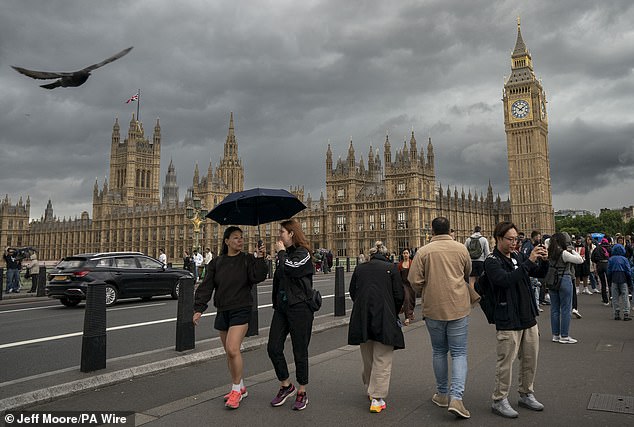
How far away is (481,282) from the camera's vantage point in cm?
520

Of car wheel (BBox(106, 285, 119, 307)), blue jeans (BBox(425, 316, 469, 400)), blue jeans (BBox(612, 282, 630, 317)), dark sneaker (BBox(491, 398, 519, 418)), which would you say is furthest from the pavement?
car wheel (BBox(106, 285, 119, 307))

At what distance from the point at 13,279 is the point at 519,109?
8532cm

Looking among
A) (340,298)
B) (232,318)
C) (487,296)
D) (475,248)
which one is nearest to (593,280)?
(475,248)

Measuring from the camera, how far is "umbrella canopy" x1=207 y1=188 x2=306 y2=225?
20.4 ft

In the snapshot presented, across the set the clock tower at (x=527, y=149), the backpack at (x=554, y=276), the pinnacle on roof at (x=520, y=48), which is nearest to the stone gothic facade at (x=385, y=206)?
the clock tower at (x=527, y=149)

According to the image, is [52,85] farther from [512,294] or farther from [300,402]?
[512,294]

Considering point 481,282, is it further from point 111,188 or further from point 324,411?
point 111,188

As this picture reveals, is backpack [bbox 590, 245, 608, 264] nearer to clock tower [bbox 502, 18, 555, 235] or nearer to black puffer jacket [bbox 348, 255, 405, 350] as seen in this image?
black puffer jacket [bbox 348, 255, 405, 350]

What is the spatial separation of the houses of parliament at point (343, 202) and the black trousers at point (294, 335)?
24304 mm

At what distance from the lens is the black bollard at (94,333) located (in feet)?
20.8

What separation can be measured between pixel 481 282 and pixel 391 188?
199ft

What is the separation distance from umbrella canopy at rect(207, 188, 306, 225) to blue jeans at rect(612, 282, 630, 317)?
814cm

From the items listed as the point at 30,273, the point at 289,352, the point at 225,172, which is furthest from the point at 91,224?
the point at 289,352
